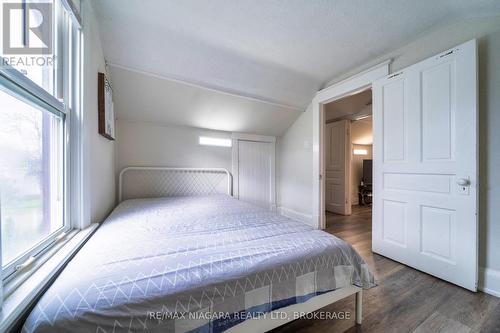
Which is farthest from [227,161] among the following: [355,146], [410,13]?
[355,146]

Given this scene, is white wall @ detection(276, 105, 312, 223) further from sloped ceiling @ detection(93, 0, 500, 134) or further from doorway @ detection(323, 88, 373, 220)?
sloped ceiling @ detection(93, 0, 500, 134)

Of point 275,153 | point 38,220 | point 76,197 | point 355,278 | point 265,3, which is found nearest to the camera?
point 38,220

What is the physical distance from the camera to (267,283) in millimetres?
814

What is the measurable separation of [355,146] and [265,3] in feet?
14.5

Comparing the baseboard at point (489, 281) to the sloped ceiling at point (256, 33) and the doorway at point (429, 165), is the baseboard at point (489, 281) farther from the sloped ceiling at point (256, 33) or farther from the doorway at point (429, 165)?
the sloped ceiling at point (256, 33)

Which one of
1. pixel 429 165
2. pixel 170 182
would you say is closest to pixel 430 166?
pixel 429 165

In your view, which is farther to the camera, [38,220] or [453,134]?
[453,134]

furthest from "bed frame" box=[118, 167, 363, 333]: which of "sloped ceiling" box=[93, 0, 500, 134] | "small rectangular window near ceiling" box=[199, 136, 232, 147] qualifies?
"sloped ceiling" box=[93, 0, 500, 134]

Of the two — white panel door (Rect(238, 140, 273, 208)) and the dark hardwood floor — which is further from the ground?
white panel door (Rect(238, 140, 273, 208))

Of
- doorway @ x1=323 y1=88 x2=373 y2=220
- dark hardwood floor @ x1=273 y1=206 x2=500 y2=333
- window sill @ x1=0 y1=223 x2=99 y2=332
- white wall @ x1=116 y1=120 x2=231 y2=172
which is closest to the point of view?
window sill @ x1=0 y1=223 x2=99 y2=332

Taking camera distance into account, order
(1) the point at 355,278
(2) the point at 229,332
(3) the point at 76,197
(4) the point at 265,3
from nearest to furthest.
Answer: (2) the point at 229,332
(1) the point at 355,278
(3) the point at 76,197
(4) the point at 265,3

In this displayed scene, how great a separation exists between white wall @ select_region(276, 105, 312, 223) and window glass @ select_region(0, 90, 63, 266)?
117 inches

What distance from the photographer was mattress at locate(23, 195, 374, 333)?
→ 58 centimetres

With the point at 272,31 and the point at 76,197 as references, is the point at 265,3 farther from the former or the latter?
the point at 76,197
